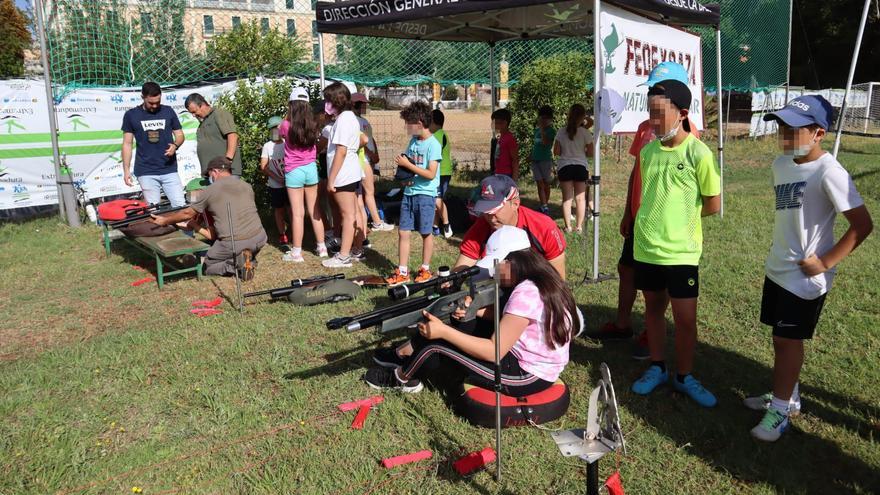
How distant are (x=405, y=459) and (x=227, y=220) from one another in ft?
12.6

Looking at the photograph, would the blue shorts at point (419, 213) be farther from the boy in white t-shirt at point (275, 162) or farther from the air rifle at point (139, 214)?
the air rifle at point (139, 214)

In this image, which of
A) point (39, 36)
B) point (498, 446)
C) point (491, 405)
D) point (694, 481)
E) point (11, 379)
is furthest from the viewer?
point (39, 36)

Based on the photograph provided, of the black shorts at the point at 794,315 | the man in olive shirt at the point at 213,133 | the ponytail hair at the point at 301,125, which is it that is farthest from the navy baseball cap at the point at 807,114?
the man in olive shirt at the point at 213,133

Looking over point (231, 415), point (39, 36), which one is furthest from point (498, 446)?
point (39, 36)

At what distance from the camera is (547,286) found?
3057 millimetres

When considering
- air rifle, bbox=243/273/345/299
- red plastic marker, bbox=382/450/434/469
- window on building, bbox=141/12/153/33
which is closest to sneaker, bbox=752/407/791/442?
red plastic marker, bbox=382/450/434/469

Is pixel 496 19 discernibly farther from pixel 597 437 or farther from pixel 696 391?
pixel 597 437

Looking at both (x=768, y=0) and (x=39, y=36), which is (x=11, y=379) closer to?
(x=39, y=36)

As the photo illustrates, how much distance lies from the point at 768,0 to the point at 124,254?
61.4 ft

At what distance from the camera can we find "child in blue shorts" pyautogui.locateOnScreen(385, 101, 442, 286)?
5613 mm

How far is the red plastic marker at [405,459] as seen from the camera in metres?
3.09

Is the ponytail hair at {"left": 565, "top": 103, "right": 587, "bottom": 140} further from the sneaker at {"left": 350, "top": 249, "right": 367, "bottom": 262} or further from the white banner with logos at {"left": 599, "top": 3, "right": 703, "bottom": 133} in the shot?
the sneaker at {"left": 350, "top": 249, "right": 367, "bottom": 262}

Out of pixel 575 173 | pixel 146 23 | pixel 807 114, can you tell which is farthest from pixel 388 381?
pixel 146 23

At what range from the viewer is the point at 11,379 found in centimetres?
404
